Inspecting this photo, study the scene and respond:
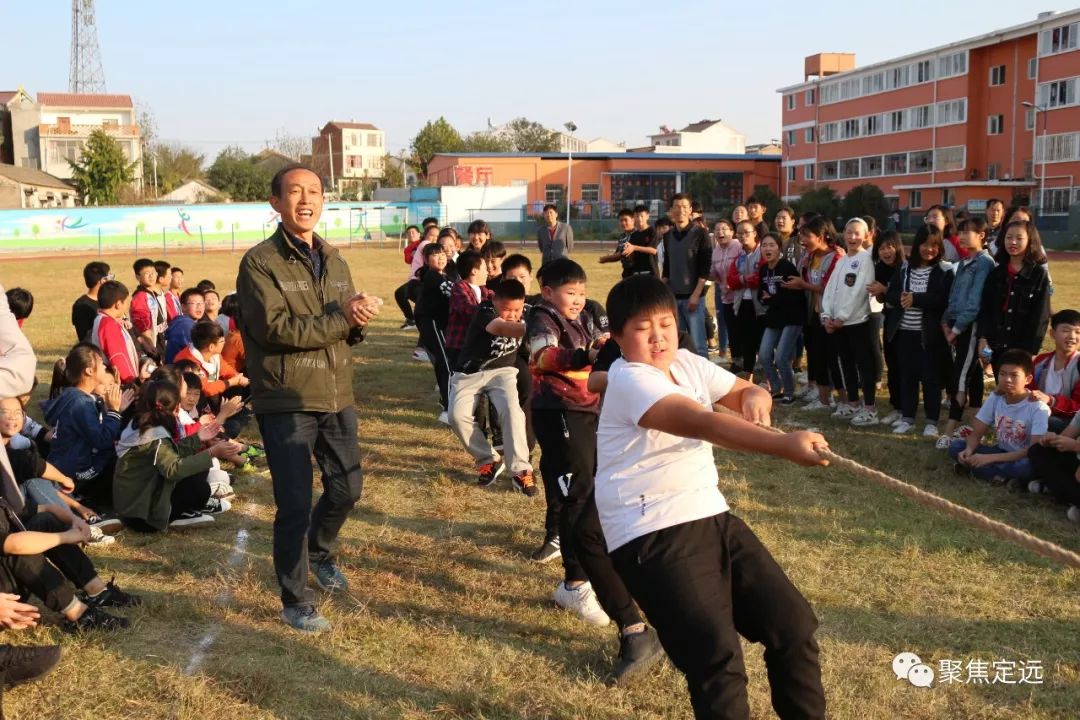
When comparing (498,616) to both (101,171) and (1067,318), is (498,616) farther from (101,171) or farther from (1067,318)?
(101,171)

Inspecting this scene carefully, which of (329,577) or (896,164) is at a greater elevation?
(896,164)

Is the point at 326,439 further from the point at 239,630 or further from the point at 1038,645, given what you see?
the point at 1038,645

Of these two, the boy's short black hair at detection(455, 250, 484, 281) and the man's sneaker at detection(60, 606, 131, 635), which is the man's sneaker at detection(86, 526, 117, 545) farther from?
the boy's short black hair at detection(455, 250, 484, 281)

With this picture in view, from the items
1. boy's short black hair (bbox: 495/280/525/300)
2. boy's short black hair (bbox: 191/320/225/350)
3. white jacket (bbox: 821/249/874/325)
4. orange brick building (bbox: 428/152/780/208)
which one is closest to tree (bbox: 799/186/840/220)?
orange brick building (bbox: 428/152/780/208)

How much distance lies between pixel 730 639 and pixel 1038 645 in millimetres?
2243

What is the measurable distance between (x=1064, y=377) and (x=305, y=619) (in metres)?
5.48

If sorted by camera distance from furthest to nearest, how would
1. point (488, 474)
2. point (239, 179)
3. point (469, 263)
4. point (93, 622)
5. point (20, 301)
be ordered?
point (239, 179) → point (20, 301) → point (469, 263) → point (488, 474) → point (93, 622)

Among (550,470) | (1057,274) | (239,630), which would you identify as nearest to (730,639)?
(550,470)

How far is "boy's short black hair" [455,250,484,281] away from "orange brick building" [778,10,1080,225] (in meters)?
37.7

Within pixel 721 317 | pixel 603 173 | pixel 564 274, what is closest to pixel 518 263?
pixel 564 274

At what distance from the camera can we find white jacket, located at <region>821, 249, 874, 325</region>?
8.46 m

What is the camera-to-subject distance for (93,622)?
4.42 metres

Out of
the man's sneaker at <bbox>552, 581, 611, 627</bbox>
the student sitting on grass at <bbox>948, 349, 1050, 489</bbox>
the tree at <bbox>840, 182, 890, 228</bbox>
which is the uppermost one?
the tree at <bbox>840, 182, 890, 228</bbox>

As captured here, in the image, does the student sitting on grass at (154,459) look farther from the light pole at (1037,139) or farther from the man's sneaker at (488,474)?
the light pole at (1037,139)
